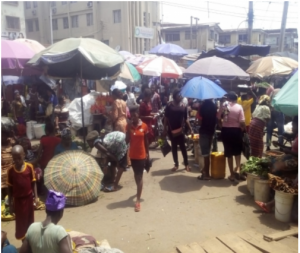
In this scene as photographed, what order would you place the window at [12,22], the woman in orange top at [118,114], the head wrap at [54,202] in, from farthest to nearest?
the window at [12,22], the woman in orange top at [118,114], the head wrap at [54,202]

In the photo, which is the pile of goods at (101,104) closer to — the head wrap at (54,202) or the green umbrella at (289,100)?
the green umbrella at (289,100)

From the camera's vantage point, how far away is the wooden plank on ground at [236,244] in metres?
3.83

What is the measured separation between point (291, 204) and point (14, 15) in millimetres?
30578

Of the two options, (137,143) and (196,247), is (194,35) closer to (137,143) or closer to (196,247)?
(137,143)

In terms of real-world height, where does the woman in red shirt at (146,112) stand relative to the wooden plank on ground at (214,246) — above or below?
above

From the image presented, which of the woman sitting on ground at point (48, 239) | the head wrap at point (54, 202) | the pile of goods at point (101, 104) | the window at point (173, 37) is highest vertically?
the window at point (173, 37)

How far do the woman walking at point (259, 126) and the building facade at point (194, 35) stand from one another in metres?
31.6

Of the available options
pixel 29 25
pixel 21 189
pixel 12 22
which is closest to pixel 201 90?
pixel 21 189

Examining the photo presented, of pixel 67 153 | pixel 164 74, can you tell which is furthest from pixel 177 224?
pixel 164 74

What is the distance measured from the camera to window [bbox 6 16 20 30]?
28.7 metres

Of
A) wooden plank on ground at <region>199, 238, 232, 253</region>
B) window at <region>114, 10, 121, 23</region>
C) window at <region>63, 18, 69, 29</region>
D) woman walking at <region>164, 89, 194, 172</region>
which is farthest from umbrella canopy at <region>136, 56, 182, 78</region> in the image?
window at <region>63, 18, 69, 29</region>

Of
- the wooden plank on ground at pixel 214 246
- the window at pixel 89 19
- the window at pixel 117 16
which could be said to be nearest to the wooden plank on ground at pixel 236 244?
the wooden plank on ground at pixel 214 246

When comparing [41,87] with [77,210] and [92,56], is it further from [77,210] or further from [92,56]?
[77,210]

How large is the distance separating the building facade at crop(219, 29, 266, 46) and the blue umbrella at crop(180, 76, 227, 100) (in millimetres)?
36889
